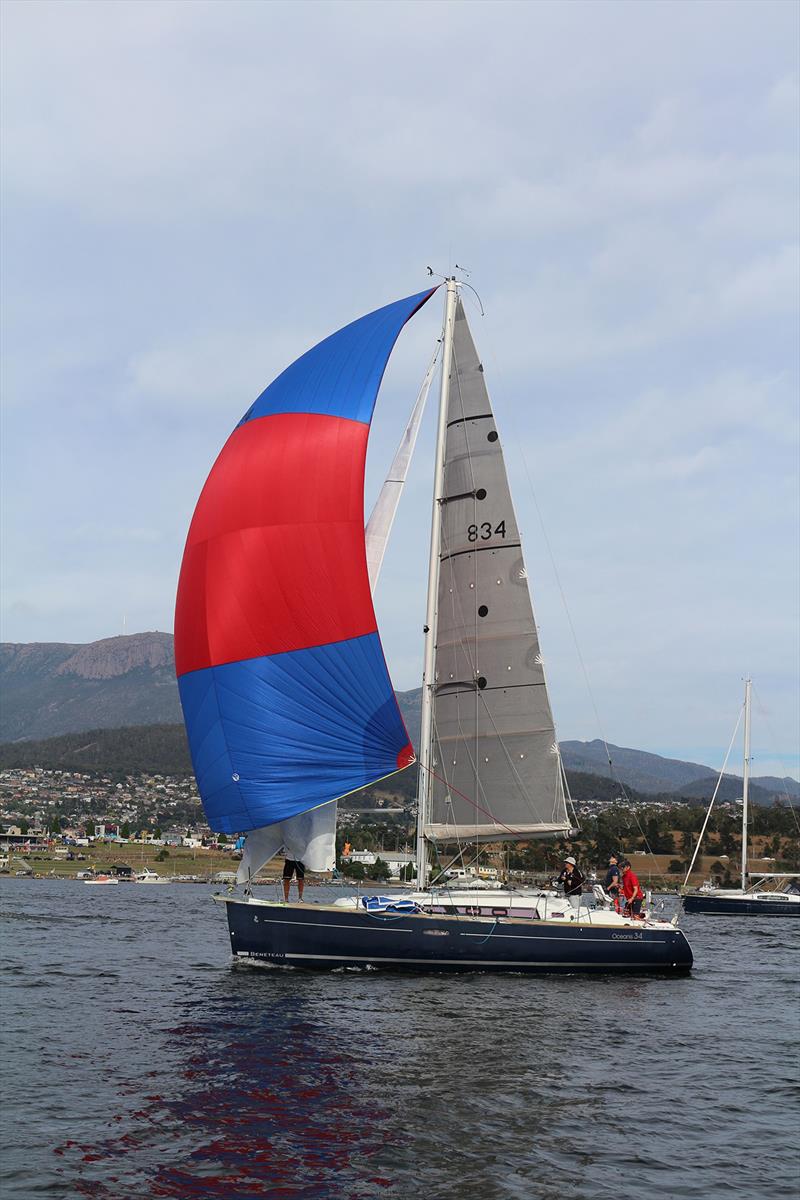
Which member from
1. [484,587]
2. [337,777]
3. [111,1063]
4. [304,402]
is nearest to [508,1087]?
[111,1063]

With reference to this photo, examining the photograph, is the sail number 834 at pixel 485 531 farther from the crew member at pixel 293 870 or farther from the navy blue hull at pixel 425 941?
the navy blue hull at pixel 425 941

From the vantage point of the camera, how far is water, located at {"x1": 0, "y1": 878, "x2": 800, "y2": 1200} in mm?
12742

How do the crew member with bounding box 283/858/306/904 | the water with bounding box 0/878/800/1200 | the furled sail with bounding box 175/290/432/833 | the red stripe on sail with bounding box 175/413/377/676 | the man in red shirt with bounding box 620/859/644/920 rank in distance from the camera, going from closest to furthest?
the water with bounding box 0/878/800/1200, the furled sail with bounding box 175/290/432/833, the red stripe on sail with bounding box 175/413/377/676, the crew member with bounding box 283/858/306/904, the man in red shirt with bounding box 620/859/644/920

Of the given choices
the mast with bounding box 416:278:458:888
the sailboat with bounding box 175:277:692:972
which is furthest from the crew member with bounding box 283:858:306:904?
the mast with bounding box 416:278:458:888

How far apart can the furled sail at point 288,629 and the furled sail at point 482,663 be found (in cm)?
268

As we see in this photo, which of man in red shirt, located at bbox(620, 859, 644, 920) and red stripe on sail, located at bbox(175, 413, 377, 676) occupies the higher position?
red stripe on sail, located at bbox(175, 413, 377, 676)

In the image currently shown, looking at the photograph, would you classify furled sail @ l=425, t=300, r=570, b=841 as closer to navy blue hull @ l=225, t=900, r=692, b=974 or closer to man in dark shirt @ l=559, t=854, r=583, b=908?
man in dark shirt @ l=559, t=854, r=583, b=908

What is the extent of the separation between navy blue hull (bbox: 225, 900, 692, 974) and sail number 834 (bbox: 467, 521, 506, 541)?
9.95 metres

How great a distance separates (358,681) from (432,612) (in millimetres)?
3319

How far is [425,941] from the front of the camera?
26703 millimetres

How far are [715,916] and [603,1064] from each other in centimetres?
5588

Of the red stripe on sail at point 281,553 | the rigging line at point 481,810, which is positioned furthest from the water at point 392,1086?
the red stripe on sail at point 281,553

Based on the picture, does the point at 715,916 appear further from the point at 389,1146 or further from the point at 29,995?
the point at 389,1146

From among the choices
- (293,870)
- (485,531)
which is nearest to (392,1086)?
(293,870)
